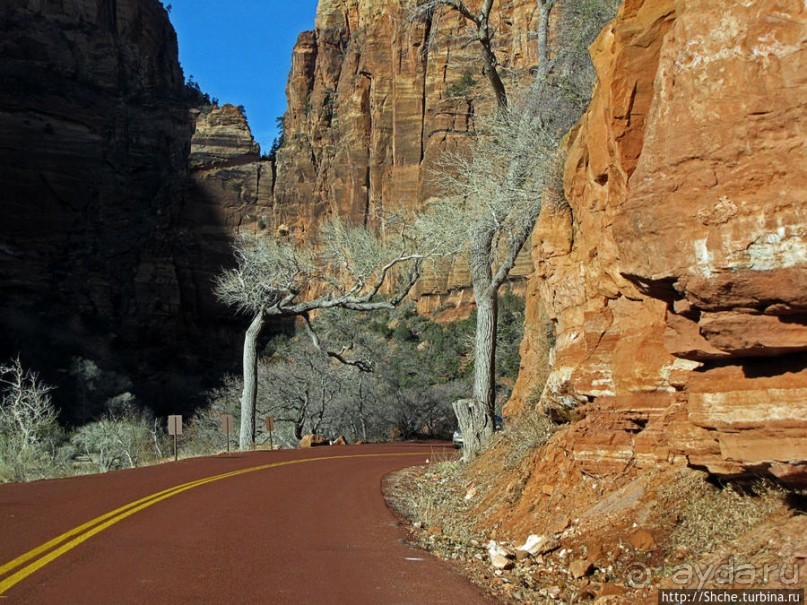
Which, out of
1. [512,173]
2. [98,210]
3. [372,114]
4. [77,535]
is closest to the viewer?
[77,535]

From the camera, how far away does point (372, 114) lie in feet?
252

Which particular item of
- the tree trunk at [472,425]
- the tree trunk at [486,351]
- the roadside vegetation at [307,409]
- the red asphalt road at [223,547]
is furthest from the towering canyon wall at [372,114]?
the red asphalt road at [223,547]

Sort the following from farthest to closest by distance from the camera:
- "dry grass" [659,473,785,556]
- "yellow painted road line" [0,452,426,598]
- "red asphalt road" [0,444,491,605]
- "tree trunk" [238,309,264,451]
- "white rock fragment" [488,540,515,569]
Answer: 1. "tree trunk" [238,309,264,451]
2. "white rock fragment" [488,540,515,569]
3. "yellow painted road line" [0,452,426,598]
4. "red asphalt road" [0,444,491,605]
5. "dry grass" [659,473,785,556]

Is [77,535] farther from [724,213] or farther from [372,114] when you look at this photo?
[372,114]

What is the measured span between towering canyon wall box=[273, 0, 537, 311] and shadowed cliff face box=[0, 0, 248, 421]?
10926mm

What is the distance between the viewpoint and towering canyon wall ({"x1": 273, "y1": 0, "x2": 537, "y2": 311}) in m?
64.5

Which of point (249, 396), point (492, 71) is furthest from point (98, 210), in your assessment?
point (492, 71)

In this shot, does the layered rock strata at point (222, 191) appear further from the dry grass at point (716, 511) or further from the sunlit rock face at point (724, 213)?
the sunlit rock face at point (724, 213)

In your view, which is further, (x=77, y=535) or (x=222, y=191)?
(x=222, y=191)

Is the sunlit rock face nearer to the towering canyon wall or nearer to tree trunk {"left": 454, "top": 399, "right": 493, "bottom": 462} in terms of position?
tree trunk {"left": 454, "top": 399, "right": 493, "bottom": 462}

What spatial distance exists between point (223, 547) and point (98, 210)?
76.3 m

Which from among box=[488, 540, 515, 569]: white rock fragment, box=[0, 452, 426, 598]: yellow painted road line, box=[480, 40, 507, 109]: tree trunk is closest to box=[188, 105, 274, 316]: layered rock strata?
box=[480, 40, 507, 109]: tree trunk

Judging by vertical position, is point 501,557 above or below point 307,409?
above

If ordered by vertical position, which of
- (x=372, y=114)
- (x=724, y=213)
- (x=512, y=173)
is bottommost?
(x=724, y=213)
